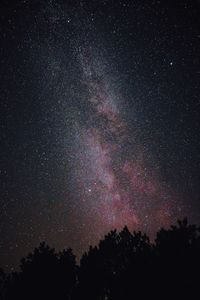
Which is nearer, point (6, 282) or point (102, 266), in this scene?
point (102, 266)

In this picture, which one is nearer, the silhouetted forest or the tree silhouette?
the silhouetted forest

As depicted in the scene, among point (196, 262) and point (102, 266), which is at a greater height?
point (102, 266)

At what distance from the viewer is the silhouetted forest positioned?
44.5ft

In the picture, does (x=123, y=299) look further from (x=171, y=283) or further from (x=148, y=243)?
(x=148, y=243)

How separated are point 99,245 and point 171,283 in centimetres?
757

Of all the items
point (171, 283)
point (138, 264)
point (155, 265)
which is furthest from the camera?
point (138, 264)

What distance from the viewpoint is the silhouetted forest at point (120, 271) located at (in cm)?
1355

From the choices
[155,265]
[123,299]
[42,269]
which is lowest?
[123,299]

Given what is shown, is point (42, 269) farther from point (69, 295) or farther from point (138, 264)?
point (138, 264)

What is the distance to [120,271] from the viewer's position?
17.7 m

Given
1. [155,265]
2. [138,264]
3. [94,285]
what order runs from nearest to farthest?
1. [155,265]
2. [138,264]
3. [94,285]

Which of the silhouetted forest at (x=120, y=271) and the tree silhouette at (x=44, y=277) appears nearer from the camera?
the silhouetted forest at (x=120, y=271)

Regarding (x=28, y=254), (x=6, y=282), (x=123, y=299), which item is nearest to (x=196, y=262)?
(x=123, y=299)

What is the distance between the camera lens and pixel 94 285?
59.7ft
